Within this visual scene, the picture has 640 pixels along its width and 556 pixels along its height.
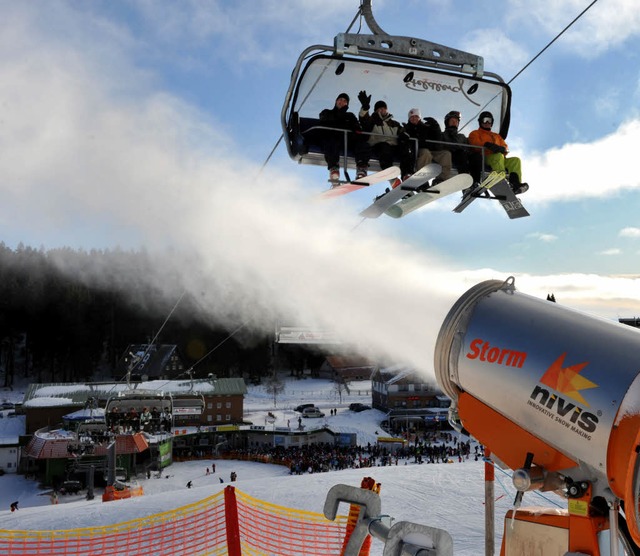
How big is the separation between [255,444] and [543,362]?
42411 millimetres

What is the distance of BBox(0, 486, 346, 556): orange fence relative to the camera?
8.49m

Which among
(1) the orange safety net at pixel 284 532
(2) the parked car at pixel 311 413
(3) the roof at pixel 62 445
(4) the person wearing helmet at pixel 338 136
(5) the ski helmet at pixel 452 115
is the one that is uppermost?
(5) the ski helmet at pixel 452 115

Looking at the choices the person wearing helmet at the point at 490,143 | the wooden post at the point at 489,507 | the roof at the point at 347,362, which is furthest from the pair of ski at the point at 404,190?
the roof at the point at 347,362

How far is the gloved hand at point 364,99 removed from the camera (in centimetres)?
714

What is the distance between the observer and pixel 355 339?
235 feet

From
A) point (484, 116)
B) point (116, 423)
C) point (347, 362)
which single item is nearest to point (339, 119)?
point (484, 116)

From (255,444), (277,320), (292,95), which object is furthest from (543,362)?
(277,320)

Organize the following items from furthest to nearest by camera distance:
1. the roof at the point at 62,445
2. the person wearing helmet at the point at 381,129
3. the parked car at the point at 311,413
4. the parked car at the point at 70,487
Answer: the parked car at the point at 311,413 < the roof at the point at 62,445 < the parked car at the point at 70,487 < the person wearing helmet at the point at 381,129

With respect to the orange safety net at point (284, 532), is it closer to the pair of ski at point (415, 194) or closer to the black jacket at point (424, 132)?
the pair of ski at point (415, 194)

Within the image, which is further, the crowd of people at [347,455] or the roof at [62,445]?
the roof at [62,445]

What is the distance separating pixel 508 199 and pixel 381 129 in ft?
7.78

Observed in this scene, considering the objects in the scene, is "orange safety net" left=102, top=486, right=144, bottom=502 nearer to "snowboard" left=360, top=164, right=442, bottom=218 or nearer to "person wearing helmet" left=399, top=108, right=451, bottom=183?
"snowboard" left=360, top=164, right=442, bottom=218

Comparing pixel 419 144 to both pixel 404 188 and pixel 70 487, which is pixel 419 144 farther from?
pixel 70 487

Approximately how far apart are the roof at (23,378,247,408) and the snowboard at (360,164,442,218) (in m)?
39.0
